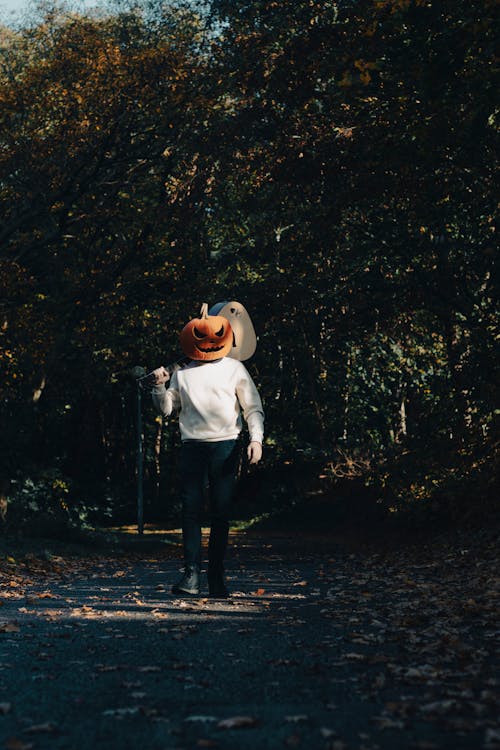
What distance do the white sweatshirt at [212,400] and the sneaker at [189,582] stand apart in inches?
39.9

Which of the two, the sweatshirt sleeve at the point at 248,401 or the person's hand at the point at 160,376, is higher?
the person's hand at the point at 160,376

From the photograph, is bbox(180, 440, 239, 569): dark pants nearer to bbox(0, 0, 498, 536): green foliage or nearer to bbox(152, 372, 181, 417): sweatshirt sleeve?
bbox(152, 372, 181, 417): sweatshirt sleeve

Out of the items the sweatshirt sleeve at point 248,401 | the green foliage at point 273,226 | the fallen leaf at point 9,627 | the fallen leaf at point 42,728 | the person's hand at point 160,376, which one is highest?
the green foliage at point 273,226

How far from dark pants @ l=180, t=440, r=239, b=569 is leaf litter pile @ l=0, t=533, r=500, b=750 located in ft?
1.46

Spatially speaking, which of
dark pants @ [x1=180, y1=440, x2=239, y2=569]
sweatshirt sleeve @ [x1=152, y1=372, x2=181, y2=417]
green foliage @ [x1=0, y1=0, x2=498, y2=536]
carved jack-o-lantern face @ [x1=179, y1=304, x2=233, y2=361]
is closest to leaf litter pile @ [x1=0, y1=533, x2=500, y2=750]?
dark pants @ [x1=180, y1=440, x2=239, y2=569]

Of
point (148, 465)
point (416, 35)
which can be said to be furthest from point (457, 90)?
point (148, 465)

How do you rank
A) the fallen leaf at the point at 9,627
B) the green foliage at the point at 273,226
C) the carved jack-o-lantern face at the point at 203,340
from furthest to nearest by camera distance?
1. the green foliage at the point at 273,226
2. the carved jack-o-lantern face at the point at 203,340
3. the fallen leaf at the point at 9,627

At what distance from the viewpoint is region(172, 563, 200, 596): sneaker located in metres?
8.79

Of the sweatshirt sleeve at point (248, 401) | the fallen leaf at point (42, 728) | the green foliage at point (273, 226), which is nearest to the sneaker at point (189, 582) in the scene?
the sweatshirt sleeve at point (248, 401)

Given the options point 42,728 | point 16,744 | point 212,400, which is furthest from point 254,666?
point 212,400

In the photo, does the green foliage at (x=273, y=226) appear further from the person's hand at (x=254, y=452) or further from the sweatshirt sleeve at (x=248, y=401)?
the person's hand at (x=254, y=452)

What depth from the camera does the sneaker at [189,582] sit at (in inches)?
346

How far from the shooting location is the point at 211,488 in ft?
29.0

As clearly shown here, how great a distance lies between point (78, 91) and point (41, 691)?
18.4 m
